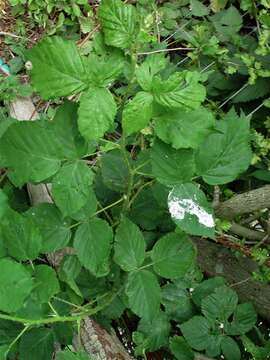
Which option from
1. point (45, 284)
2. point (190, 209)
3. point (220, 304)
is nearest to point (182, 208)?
point (190, 209)

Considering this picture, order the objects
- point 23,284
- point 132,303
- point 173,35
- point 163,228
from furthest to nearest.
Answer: point 173,35 < point 163,228 < point 132,303 < point 23,284

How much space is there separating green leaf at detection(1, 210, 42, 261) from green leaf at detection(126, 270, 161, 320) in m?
0.33

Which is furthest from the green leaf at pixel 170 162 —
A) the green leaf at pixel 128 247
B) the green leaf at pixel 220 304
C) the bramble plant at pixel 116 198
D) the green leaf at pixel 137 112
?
the green leaf at pixel 220 304

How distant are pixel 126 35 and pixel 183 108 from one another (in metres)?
0.22

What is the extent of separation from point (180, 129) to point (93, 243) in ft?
1.59

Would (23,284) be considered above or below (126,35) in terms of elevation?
below

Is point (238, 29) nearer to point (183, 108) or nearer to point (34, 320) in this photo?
point (183, 108)

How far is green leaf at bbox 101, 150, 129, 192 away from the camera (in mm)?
1729

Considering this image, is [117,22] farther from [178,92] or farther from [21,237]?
[21,237]

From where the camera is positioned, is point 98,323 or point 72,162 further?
point 98,323

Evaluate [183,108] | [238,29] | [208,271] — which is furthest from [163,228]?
[238,29]

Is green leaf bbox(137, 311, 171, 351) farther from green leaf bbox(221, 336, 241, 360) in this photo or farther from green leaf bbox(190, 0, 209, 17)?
green leaf bbox(190, 0, 209, 17)

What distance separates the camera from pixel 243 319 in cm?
203

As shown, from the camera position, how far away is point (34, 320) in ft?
4.61
